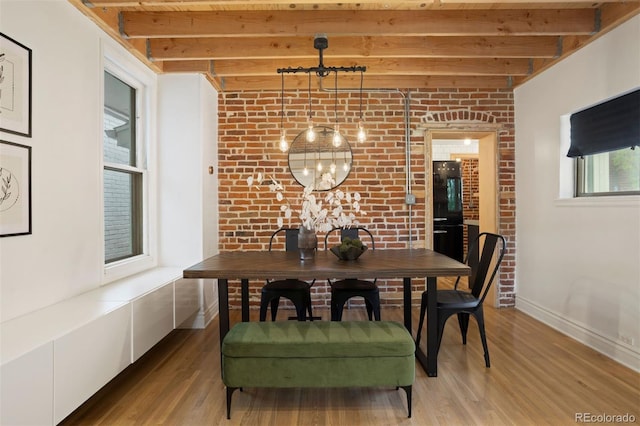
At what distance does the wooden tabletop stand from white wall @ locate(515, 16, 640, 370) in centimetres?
134

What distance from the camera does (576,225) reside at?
→ 10.2 feet

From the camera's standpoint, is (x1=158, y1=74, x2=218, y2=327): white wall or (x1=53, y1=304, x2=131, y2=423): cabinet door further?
(x1=158, y1=74, x2=218, y2=327): white wall

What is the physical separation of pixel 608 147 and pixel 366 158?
217cm

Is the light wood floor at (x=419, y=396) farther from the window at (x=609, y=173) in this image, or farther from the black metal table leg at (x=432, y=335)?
the window at (x=609, y=173)

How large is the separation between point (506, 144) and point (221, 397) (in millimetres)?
3856

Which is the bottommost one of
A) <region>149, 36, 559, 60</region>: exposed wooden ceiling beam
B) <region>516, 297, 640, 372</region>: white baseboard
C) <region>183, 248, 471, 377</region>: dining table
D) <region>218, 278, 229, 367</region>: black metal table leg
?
<region>516, 297, 640, 372</region>: white baseboard

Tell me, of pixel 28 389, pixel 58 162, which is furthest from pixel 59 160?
pixel 28 389

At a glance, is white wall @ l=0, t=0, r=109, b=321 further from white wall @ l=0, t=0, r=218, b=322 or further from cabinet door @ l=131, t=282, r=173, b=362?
cabinet door @ l=131, t=282, r=173, b=362

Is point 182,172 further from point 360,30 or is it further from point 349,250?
point 360,30

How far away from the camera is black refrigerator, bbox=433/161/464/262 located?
595 cm

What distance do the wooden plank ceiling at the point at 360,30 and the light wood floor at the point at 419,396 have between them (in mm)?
2488

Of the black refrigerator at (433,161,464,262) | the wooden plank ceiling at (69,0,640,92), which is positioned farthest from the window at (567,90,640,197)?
the black refrigerator at (433,161,464,262)

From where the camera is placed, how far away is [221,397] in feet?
7.27

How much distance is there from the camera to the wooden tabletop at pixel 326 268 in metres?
2.22
